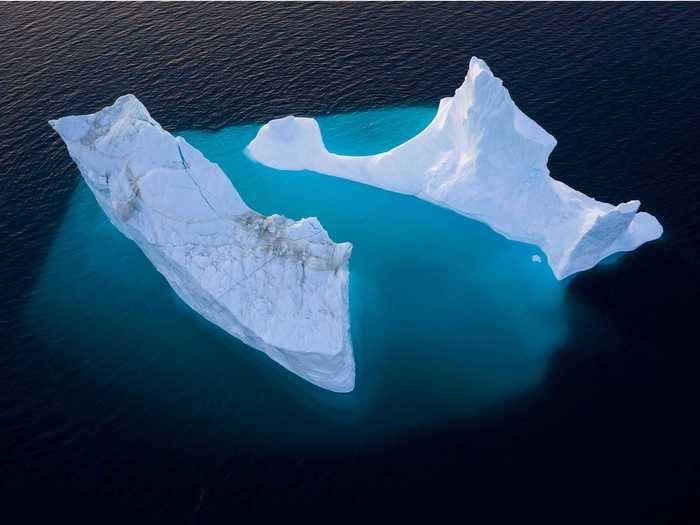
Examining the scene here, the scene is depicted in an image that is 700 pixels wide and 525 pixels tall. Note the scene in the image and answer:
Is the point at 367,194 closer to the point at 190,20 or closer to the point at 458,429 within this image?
the point at 458,429

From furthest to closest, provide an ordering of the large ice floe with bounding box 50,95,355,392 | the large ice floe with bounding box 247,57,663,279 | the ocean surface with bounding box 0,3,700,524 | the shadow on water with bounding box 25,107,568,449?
the large ice floe with bounding box 247,57,663,279
the large ice floe with bounding box 50,95,355,392
the shadow on water with bounding box 25,107,568,449
the ocean surface with bounding box 0,3,700,524

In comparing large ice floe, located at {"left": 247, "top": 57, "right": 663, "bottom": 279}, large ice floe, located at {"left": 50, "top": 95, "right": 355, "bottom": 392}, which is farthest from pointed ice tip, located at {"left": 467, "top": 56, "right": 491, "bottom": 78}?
large ice floe, located at {"left": 50, "top": 95, "right": 355, "bottom": 392}

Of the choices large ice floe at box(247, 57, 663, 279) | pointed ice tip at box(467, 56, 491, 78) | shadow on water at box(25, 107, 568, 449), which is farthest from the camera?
pointed ice tip at box(467, 56, 491, 78)

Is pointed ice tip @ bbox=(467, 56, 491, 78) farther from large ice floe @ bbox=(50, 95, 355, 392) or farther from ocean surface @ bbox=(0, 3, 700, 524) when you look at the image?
large ice floe @ bbox=(50, 95, 355, 392)

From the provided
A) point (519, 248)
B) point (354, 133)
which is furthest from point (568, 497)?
point (354, 133)

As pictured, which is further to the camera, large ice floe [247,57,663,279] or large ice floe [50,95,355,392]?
large ice floe [247,57,663,279]
